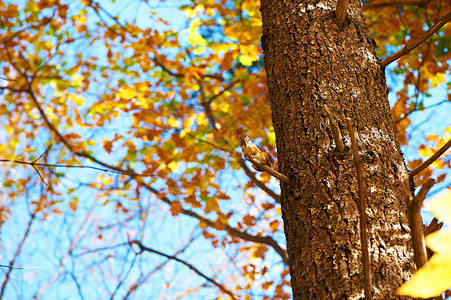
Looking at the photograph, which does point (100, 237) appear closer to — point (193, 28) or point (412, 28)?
point (193, 28)

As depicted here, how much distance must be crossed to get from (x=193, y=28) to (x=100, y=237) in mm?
5231

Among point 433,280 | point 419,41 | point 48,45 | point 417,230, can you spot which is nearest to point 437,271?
point 433,280

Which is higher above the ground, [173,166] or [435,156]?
[173,166]

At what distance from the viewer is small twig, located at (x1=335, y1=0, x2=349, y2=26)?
1.32 metres

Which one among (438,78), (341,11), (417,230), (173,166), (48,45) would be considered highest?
(48,45)

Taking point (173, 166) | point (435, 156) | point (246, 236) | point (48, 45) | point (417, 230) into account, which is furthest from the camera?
point (48, 45)

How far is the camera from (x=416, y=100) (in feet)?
11.8

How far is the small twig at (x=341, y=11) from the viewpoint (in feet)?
4.33

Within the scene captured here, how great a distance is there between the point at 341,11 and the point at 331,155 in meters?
0.57

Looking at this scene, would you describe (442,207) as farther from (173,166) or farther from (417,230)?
(173,166)

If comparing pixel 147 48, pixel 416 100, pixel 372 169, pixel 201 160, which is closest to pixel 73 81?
pixel 147 48

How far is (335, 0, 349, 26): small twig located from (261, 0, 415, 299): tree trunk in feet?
0.07

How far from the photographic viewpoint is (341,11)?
1333mm

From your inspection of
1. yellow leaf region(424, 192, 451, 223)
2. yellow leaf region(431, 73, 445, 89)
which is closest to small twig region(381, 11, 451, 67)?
yellow leaf region(424, 192, 451, 223)
